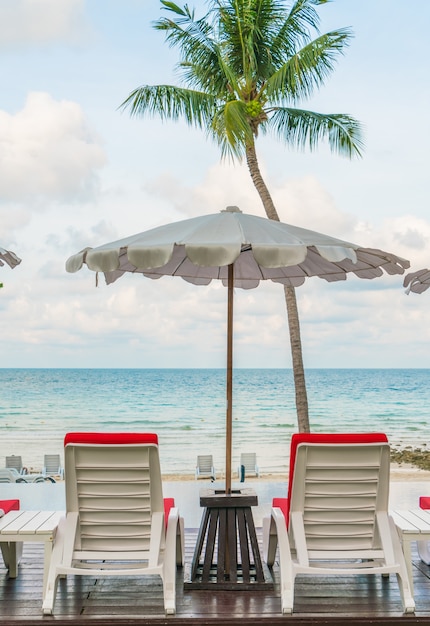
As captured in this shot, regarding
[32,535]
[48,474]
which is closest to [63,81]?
[48,474]

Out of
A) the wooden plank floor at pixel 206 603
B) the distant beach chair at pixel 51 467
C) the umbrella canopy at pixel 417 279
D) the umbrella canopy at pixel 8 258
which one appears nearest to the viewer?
the wooden plank floor at pixel 206 603

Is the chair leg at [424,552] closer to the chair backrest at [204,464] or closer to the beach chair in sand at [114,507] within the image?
the beach chair in sand at [114,507]

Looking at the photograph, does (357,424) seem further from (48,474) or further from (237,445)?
(48,474)

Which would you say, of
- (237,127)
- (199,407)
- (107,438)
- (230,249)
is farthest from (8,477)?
(199,407)

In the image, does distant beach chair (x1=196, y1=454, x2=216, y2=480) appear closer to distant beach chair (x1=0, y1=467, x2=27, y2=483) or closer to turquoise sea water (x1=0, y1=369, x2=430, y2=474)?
distant beach chair (x1=0, y1=467, x2=27, y2=483)

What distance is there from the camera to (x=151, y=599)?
3883 mm

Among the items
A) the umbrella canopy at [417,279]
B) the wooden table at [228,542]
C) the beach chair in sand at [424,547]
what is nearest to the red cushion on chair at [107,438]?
the wooden table at [228,542]

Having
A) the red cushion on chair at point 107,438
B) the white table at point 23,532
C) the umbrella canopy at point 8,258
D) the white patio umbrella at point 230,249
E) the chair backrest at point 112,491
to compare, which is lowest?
the white table at point 23,532

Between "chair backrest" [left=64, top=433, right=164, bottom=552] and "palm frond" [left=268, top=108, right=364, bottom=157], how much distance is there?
306 inches

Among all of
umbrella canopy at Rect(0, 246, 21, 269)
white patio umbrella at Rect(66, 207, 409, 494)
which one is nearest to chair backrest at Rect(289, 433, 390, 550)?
white patio umbrella at Rect(66, 207, 409, 494)

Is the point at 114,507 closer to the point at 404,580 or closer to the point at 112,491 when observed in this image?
the point at 112,491

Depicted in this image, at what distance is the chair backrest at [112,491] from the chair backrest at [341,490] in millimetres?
793

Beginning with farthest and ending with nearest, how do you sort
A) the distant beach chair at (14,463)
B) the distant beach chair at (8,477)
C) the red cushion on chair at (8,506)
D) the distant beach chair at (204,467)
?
the distant beach chair at (204,467)
the distant beach chair at (14,463)
the distant beach chair at (8,477)
the red cushion on chair at (8,506)

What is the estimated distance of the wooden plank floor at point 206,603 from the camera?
11.6ft
